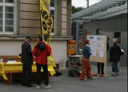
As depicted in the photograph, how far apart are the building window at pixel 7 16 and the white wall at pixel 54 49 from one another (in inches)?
25.2

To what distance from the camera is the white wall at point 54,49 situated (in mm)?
16547

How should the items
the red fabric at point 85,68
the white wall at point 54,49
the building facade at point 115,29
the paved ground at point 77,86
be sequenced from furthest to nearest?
the building facade at point 115,29, the white wall at point 54,49, the red fabric at point 85,68, the paved ground at point 77,86

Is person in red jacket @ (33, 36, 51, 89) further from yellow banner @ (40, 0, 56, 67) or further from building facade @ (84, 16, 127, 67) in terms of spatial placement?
building facade @ (84, 16, 127, 67)

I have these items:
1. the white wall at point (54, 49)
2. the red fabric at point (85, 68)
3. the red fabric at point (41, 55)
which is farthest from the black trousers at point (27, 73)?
the white wall at point (54, 49)

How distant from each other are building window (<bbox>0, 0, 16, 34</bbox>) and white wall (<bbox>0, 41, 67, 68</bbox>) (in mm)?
641

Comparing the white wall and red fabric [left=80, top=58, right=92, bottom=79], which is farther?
the white wall

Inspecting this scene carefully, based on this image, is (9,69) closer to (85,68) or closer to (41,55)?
(41,55)

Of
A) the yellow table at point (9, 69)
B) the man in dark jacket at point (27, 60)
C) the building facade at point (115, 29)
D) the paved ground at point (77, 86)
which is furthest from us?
the building facade at point (115, 29)

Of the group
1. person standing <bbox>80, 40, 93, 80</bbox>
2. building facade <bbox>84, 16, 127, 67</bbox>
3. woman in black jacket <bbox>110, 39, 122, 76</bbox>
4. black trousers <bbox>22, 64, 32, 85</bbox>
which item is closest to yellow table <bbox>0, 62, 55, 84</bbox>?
black trousers <bbox>22, 64, 32, 85</bbox>

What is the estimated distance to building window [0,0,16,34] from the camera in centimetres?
1677

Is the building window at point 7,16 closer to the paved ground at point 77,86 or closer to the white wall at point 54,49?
the white wall at point 54,49

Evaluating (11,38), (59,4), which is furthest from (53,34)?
(11,38)

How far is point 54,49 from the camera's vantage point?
59.6ft

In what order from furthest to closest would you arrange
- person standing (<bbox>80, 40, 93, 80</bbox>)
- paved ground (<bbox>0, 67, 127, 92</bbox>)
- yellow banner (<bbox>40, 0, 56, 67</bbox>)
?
yellow banner (<bbox>40, 0, 56, 67</bbox>), person standing (<bbox>80, 40, 93, 80</bbox>), paved ground (<bbox>0, 67, 127, 92</bbox>)
